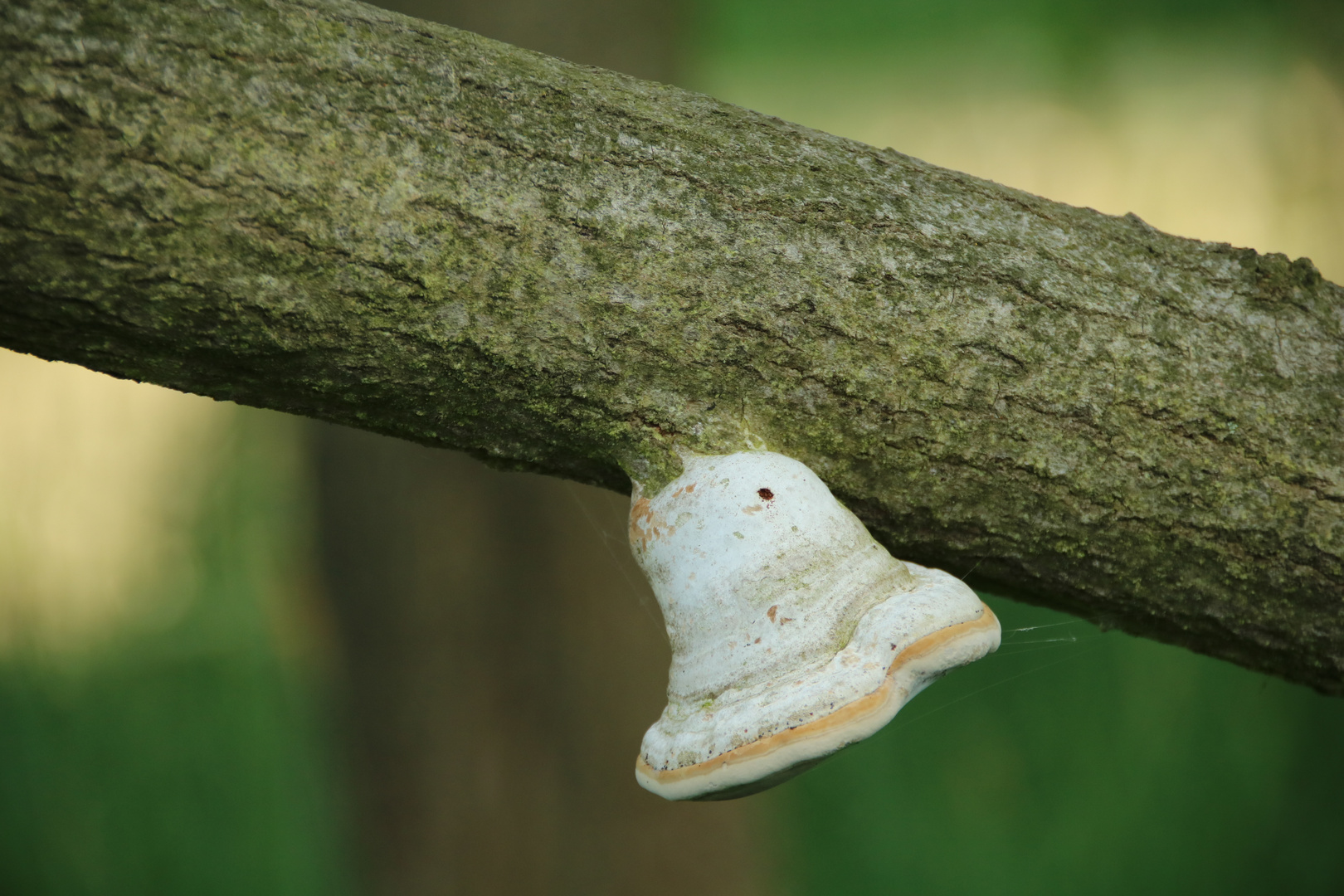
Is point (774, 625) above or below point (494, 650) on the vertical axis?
below

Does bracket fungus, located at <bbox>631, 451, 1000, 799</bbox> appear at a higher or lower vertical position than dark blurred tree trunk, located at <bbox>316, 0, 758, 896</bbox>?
lower

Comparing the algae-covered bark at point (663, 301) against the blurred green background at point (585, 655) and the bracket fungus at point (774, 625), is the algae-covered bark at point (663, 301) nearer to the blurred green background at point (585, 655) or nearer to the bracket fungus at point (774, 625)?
the bracket fungus at point (774, 625)

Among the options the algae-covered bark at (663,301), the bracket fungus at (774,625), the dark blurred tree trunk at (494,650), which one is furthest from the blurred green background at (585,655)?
the bracket fungus at (774,625)

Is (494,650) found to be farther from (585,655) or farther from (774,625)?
(774,625)

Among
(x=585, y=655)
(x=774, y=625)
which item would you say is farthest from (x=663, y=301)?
(x=585, y=655)

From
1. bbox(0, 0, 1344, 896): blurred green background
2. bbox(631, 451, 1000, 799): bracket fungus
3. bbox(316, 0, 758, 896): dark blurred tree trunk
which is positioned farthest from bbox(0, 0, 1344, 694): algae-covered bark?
bbox(316, 0, 758, 896): dark blurred tree trunk

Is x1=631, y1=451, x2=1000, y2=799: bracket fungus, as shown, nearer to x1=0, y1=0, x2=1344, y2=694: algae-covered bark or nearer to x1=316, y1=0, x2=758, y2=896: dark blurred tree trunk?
x1=0, y1=0, x2=1344, y2=694: algae-covered bark
